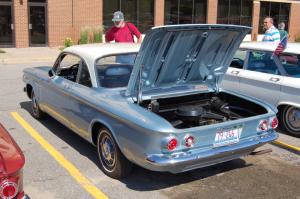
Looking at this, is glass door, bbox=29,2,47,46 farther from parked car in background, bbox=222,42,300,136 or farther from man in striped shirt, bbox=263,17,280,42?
parked car in background, bbox=222,42,300,136

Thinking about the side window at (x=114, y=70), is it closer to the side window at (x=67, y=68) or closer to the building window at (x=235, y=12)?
the side window at (x=67, y=68)

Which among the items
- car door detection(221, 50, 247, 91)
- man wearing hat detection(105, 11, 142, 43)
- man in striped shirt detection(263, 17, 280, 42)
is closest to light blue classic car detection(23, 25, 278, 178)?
car door detection(221, 50, 247, 91)

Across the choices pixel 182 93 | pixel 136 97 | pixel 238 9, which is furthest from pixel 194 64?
pixel 238 9

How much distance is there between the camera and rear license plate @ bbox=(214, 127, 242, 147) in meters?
4.54

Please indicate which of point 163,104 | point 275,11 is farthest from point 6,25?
point 275,11

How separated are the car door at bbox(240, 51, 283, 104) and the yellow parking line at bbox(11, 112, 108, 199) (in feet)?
11.4

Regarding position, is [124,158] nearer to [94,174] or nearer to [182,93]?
[94,174]

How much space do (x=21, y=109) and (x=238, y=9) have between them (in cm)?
2532

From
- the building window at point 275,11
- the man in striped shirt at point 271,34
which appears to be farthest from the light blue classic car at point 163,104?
the building window at point 275,11

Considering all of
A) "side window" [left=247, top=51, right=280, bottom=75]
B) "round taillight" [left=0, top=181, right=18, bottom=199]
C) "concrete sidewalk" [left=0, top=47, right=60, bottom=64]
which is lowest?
"concrete sidewalk" [left=0, top=47, right=60, bottom=64]

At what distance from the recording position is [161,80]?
5.22m

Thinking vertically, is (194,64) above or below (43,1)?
below

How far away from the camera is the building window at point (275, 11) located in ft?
106

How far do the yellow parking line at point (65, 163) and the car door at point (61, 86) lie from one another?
0.41m
